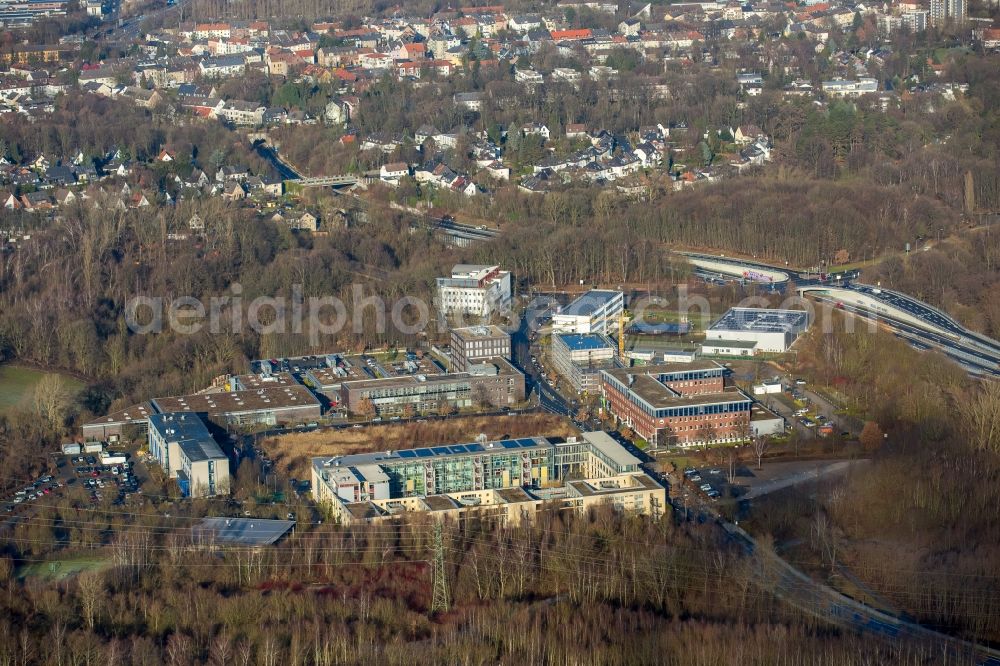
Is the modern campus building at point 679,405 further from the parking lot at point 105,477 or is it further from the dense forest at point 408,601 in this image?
the parking lot at point 105,477

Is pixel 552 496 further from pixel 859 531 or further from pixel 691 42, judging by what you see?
pixel 691 42

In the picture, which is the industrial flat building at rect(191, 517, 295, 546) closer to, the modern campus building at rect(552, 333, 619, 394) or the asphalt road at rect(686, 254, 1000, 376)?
the modern campus building at rect(552, 333, 619, 394)

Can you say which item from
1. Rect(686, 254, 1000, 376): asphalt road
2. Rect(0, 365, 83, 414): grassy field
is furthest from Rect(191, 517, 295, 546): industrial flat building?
Rect(686, 254, 1000, 376): asphalt road

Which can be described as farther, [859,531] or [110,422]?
[110,422]

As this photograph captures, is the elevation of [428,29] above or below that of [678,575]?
above

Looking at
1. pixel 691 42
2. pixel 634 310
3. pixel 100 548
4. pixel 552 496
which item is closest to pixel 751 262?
pixel 634 310

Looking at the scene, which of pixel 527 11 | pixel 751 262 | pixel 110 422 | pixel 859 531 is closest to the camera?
pixel 859 531
